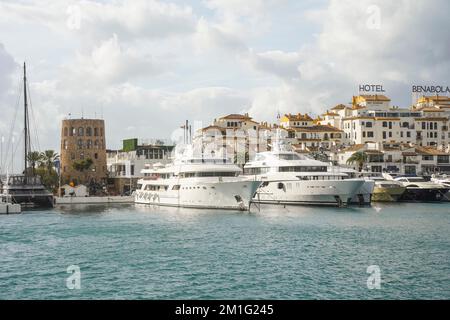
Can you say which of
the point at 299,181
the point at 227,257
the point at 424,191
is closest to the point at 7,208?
the point at 299,181

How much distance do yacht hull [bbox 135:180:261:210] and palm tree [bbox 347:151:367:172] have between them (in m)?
39.8

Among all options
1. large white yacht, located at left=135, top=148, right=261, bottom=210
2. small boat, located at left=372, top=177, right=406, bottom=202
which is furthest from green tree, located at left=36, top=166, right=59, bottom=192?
small boat, located at left=372, top=177, right=406, bottom=202

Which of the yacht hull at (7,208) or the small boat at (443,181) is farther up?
the small boat at (443,181)

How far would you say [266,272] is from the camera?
99.3 feet

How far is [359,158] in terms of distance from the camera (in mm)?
102312

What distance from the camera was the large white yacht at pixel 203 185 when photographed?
2537 inches

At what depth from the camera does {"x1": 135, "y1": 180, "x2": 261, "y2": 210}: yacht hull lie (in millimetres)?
64062

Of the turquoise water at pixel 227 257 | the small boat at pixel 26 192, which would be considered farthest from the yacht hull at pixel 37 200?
the turquoise water at pixel 227 257

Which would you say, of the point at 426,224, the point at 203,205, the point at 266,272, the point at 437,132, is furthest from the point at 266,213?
the point at 437,132

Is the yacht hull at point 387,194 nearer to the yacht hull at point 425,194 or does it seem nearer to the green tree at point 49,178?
the yacht hull at point 425,194

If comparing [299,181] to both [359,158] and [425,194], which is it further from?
[359,158]

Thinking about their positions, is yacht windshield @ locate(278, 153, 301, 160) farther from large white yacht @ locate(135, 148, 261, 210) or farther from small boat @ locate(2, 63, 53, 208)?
small boat @ locate(2, 63, 53, 208)

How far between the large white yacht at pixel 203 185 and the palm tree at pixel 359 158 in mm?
37119

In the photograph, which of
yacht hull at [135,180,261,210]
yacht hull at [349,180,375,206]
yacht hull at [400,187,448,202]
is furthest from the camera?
yacht hull at [400,187,448,202]
